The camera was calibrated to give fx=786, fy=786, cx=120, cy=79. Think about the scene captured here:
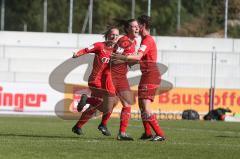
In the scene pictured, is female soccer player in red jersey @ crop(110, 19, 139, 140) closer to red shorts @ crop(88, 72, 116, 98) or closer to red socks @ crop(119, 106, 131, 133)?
red socks @ crop(119, 106, 131, 133)

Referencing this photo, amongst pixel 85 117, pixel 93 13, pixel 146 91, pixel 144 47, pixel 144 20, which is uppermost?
pixel 93 13

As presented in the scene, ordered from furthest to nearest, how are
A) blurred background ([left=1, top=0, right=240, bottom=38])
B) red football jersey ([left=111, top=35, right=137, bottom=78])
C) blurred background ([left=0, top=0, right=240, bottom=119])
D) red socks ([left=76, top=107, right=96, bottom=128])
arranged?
blurred background ([left=1, top=0, right=240, bottom=38]) < blurred background ([left=0, top=0, right=240, bottom=119]) < red socks ([left=76, top=107, right=96, bottom=128]) < red football jersey ([left=111, top=35, right=137, bottom=78])

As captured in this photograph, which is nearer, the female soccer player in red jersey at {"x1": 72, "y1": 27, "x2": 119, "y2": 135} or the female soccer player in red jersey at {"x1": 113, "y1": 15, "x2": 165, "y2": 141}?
the female soccer player in red jersey at {"x1": 113, "y1": 15, "x2": 165, "y2": 141}

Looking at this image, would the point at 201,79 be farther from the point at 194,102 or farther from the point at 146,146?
the point at 146,146

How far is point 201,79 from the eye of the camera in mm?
35250

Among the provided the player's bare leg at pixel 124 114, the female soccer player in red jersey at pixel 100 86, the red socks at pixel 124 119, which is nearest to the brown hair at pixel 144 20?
→ the female soccer player in red jersey at pixel 100 86

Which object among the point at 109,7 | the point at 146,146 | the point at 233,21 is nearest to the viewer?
the point at 146,146

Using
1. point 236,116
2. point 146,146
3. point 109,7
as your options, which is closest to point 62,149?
point 146,146

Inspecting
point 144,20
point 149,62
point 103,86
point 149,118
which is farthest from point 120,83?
point 144,20

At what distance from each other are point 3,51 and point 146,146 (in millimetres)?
28780

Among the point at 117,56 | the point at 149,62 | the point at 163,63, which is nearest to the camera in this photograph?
the point at 149,62

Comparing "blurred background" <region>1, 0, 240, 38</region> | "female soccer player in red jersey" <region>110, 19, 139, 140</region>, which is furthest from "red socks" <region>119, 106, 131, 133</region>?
"blurred background" <region>1, 0, 240, 38</region>

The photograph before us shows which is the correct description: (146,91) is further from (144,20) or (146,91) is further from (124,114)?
(144,20)

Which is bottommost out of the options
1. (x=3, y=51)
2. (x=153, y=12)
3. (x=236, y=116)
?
(x=236, y=116)
